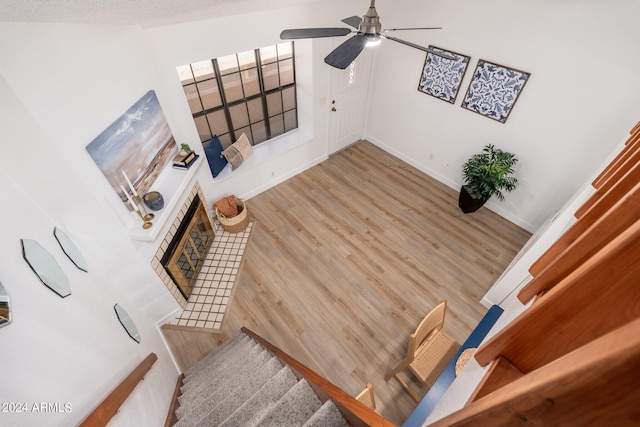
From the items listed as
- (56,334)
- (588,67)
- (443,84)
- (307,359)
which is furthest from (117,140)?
(588,67)

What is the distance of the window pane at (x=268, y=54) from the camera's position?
4.00m

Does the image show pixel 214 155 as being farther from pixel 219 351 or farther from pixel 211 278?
pixel 219 351

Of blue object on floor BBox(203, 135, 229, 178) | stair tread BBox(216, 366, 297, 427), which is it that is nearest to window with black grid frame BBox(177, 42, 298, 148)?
blue object on floor BBox(203, 135, 229, 178)

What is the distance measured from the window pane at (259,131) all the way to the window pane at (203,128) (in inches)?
28.7

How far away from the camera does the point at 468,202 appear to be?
434 cm

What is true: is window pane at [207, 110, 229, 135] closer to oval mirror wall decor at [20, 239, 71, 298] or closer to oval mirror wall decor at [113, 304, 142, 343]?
oval mirror wall decor at [113, 304, 142, 343]

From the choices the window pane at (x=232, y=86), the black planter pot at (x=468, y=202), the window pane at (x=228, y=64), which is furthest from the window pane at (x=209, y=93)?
the black planter pot at (x=468, y=202)

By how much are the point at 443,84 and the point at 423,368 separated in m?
3.75

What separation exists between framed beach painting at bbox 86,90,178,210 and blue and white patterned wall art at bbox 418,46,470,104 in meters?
3.60

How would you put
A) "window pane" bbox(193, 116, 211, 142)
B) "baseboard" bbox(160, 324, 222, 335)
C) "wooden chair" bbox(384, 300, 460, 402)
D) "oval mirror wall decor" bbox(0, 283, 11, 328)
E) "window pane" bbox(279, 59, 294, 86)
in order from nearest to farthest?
"oval mirror wall decor" bbox(0, 283, 11, 328)
"wooden chair" bbox(384, 300, 460, 402)
"baseboard" bbox(160, 324, 222, 335)
"window pane" bbox(193, 116, 211, 142)
"window pane" bbox(279, 59, 294, 86)

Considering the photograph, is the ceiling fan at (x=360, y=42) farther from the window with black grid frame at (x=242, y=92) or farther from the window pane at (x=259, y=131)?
the window pane at (x=259, y=131)

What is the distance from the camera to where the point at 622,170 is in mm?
821

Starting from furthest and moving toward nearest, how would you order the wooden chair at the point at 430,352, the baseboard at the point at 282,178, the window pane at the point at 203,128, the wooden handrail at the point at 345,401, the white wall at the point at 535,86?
the baseboard at the point at 282,178, the window pane at the point at 203,128, the white wall at the point at 535,86, the wooden chair at the point at 430,352, the wooden handrail at the point at 345,401

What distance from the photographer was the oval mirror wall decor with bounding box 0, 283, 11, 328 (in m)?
1.12
